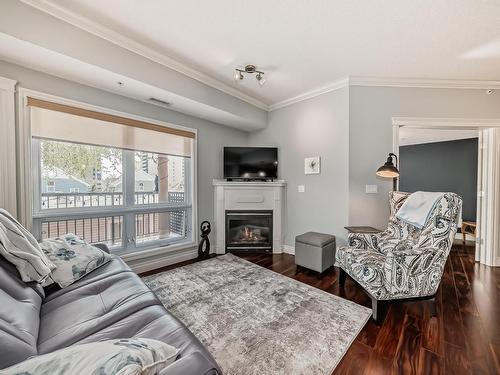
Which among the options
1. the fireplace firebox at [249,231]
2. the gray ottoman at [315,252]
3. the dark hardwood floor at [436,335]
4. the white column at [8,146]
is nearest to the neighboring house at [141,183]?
the white column at [8,146]

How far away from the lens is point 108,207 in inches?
106

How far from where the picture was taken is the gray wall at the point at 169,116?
2133mm

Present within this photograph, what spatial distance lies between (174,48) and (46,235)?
2.39 metres

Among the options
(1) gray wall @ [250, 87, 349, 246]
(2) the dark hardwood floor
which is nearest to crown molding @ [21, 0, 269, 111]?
(1) gray wall @ [250, 87, 349, 246]

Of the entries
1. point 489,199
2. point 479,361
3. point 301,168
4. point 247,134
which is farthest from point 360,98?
point 479,361

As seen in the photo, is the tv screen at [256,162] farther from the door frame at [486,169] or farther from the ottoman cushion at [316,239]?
Answer: the door frame at [486,169]

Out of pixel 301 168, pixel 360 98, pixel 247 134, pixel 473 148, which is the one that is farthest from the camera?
pixel 473 148

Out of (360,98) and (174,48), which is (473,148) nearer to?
(360,98)

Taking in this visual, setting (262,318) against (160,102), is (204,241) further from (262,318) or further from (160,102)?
(160,102)

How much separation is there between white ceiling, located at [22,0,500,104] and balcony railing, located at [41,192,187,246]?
177 centimetres

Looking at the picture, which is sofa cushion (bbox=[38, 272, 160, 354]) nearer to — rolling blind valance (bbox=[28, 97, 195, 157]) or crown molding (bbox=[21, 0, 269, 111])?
rolling blind valance (bbox=[28, 97, 195, 157])

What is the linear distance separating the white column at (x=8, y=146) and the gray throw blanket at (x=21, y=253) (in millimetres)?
→ 707

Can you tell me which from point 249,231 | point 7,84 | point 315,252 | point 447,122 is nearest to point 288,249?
point 249,231

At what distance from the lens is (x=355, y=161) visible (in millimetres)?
2967
